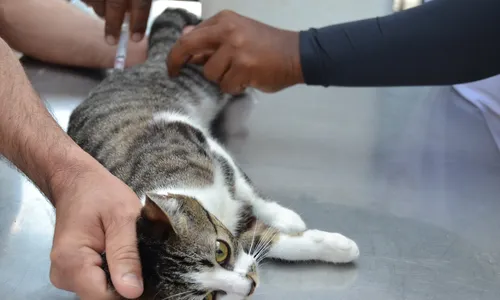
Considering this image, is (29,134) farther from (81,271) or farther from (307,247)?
(307,247)

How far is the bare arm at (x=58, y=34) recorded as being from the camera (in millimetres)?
1410

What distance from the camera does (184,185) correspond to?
1021 millimetres

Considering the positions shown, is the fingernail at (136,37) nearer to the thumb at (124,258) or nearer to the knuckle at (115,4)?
the knuckle at (115,4)

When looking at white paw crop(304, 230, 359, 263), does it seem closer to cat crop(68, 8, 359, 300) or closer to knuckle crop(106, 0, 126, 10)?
cat crop(68, 8, 359, 300)

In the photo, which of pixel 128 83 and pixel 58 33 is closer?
pixel 128 83

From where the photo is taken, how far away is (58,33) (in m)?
1.43

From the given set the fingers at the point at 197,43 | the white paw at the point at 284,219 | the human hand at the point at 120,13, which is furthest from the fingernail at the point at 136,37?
the white paw at the point at 284,219

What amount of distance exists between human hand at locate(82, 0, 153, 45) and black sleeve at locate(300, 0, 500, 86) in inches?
15.9

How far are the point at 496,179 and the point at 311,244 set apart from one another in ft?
1.46

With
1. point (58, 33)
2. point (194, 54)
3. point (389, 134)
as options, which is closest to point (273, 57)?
point (194, 54)

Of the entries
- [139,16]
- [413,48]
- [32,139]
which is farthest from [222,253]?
[139,16]

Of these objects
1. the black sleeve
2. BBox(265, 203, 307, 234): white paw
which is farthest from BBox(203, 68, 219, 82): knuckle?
BBox(265, 203, 307, 234): white paw

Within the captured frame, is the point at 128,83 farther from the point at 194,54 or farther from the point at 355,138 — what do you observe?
the point at 355,138

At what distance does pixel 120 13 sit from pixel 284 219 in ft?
2.13
